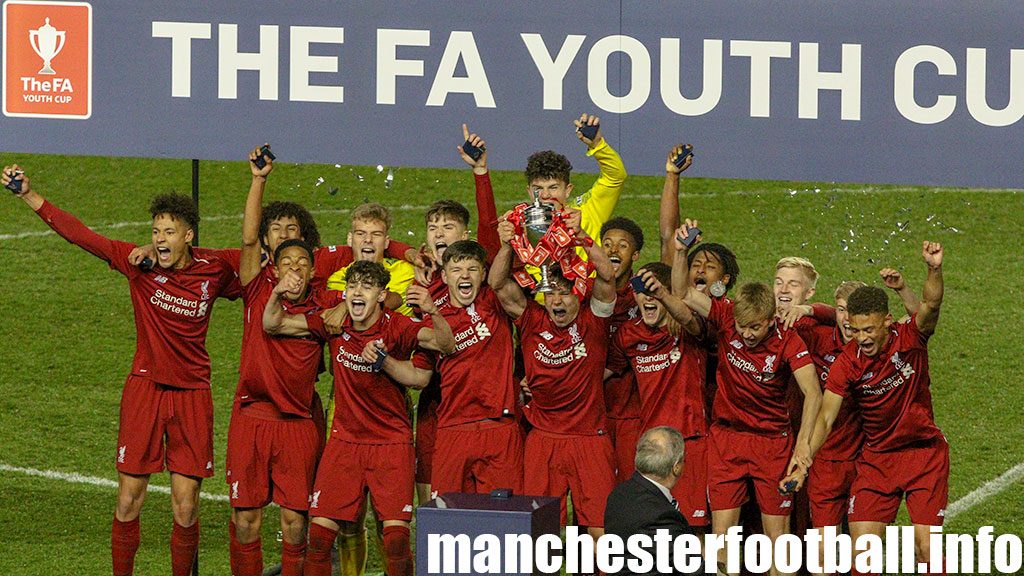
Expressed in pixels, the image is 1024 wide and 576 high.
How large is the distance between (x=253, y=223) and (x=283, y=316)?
0.47 m

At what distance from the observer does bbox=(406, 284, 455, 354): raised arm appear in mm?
6941

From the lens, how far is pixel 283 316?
7.31 meters

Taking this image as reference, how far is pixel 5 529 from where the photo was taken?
9.58 meters

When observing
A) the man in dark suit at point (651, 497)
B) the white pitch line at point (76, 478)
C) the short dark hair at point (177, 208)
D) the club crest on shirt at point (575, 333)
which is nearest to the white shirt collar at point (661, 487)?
the man in dark suit at point (651, 497)

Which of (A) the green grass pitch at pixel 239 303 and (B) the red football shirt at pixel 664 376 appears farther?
(A) the green grass pitch at pixel 239 303

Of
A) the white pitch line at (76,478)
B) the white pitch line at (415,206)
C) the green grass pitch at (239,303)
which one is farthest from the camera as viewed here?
the white pitch line at (415,206)

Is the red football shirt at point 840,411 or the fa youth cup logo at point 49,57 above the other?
the fa youth cup logo at point 49,57

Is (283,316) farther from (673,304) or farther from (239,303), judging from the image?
(239,303)

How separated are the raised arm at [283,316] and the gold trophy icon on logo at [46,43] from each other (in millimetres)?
1664

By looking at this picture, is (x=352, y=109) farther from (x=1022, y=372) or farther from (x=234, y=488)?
(x=1022, y=372)

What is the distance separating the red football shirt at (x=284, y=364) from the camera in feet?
24.2

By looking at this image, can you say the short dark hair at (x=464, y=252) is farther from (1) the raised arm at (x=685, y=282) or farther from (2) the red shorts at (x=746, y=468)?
(2) the red shorts at (x=746, y=468)

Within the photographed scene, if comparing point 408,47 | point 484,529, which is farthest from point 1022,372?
point 484,529

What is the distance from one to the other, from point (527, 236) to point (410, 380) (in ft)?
2.76
